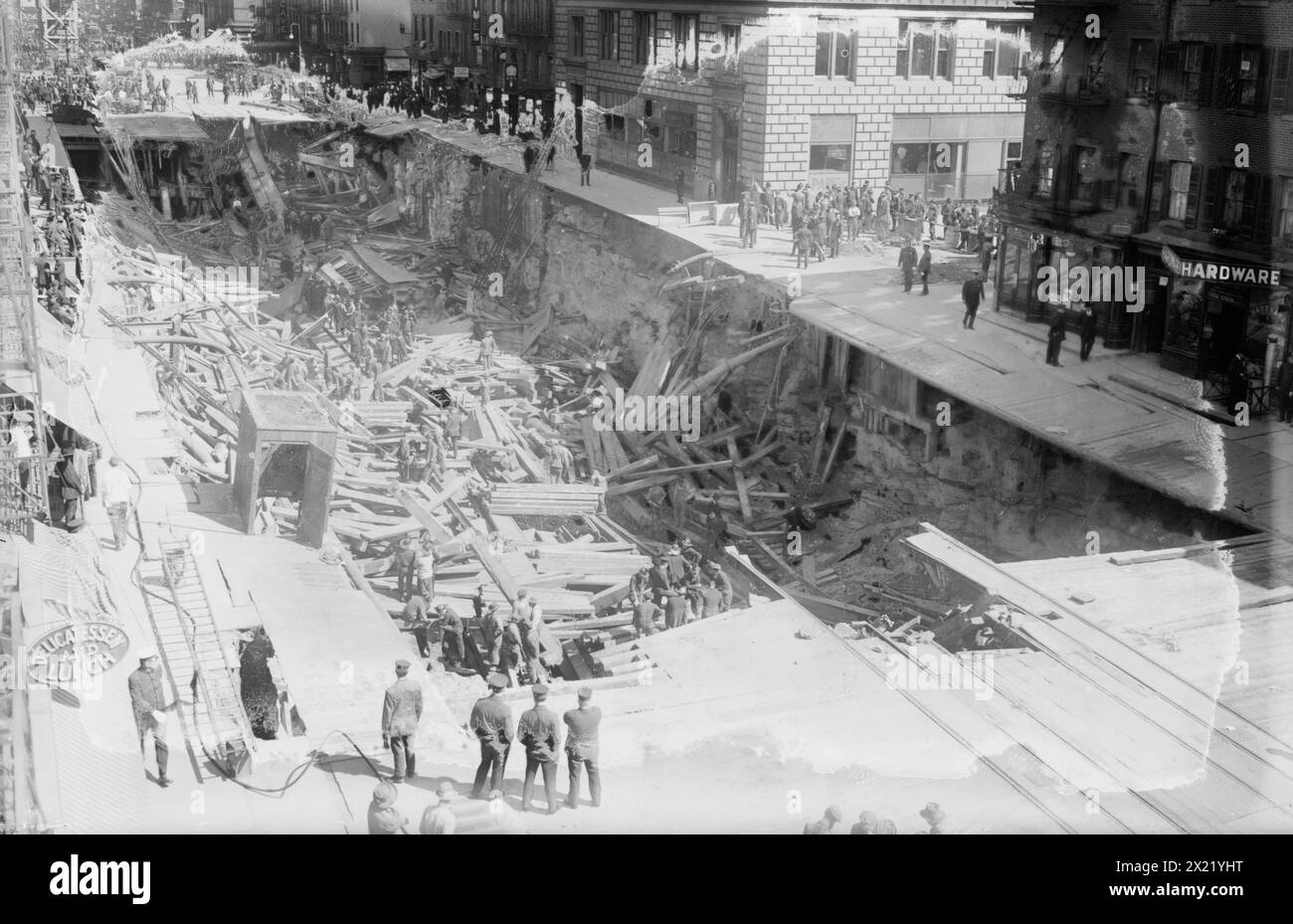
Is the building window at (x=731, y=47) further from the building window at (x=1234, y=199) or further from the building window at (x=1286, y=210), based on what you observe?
the building window at (x=1286, y=210)

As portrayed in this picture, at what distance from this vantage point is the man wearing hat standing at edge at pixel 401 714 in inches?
578

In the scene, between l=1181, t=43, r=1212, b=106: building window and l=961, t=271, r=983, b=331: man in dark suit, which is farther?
l=961, t=271, r=983, b=331: man in dark suit

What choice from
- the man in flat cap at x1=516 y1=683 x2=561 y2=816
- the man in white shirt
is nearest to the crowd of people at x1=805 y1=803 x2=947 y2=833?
the man in flat cap at x1=516 y1=683 x2=561 y2=816

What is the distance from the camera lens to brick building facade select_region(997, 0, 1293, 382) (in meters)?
26.8

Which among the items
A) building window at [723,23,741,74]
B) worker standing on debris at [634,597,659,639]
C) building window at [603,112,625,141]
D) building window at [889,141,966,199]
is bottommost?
worker standing on debris at [634,597,659,639]

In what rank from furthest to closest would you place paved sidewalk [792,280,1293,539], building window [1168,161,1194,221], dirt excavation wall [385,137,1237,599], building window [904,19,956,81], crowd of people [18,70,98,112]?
crowd of people [18,70,98,112] < building window [904,19,956,81] < building window [1168,161,1194,221] < dirt excavation wall [385,137,1237,599] < paved sidewalk [792,280,1293,539]

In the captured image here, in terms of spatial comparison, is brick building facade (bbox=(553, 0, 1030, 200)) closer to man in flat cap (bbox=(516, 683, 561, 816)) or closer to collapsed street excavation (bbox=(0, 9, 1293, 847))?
collapsed street excavation (bbox=(0, 9, 1293, 847))

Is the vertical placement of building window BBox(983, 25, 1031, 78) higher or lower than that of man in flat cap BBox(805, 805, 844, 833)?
higher

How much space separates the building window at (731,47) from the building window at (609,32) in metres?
3.89

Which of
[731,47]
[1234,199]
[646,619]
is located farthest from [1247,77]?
[731,47]

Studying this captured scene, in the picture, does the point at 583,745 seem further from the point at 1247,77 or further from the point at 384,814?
the point at 1247,77

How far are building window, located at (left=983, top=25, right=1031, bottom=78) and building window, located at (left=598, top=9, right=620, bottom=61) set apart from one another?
11795 mm

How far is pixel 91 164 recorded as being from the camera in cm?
5472

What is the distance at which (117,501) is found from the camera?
20.5 metres
